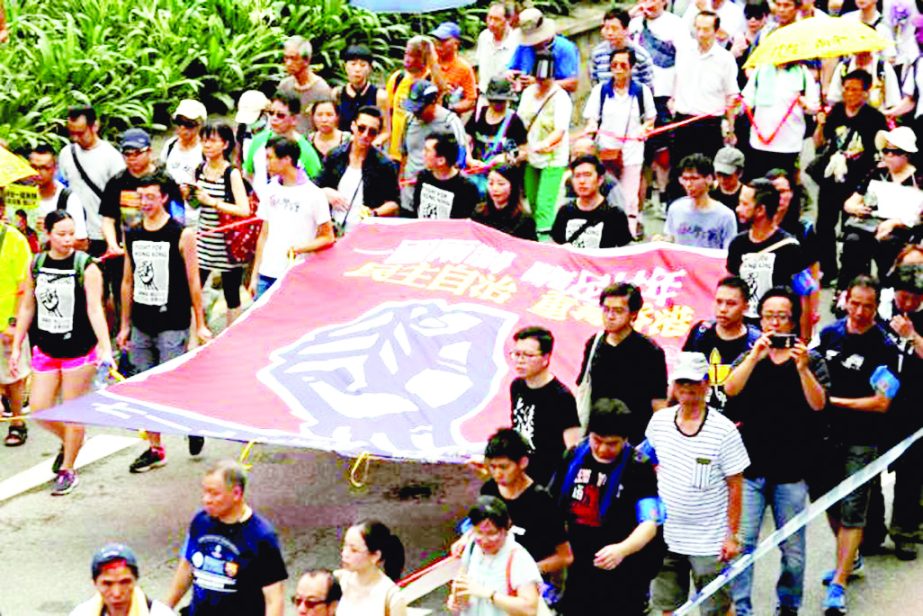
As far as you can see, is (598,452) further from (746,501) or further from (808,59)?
(808,59)

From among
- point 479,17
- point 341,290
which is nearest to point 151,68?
point 479,17

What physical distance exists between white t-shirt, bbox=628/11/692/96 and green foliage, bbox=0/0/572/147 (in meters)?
2.34

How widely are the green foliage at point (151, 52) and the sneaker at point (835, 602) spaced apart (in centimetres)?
858

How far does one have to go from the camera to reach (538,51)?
16859mm

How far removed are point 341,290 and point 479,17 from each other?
9939mm

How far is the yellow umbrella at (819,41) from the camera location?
15875 millimetres

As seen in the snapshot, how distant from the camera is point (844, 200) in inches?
632

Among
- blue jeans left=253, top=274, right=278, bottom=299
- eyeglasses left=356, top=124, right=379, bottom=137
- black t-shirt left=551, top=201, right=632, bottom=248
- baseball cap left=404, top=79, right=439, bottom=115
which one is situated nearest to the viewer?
black t-shirt left=551, top=201, right=632, bottom=248

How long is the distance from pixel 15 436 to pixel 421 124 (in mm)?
3734

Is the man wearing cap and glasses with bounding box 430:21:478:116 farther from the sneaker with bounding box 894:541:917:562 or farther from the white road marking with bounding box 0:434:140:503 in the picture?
the sneaker with bounding box 894:541:917:562

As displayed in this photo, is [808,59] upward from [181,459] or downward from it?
upward

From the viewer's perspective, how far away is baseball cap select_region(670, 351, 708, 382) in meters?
10.5

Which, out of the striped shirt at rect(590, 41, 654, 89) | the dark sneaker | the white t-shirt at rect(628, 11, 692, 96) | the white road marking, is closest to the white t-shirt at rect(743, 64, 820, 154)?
the striped shirt at rect(590, 41, 654, 89)

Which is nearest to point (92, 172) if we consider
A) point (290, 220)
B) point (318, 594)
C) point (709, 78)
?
point (290, 220)
